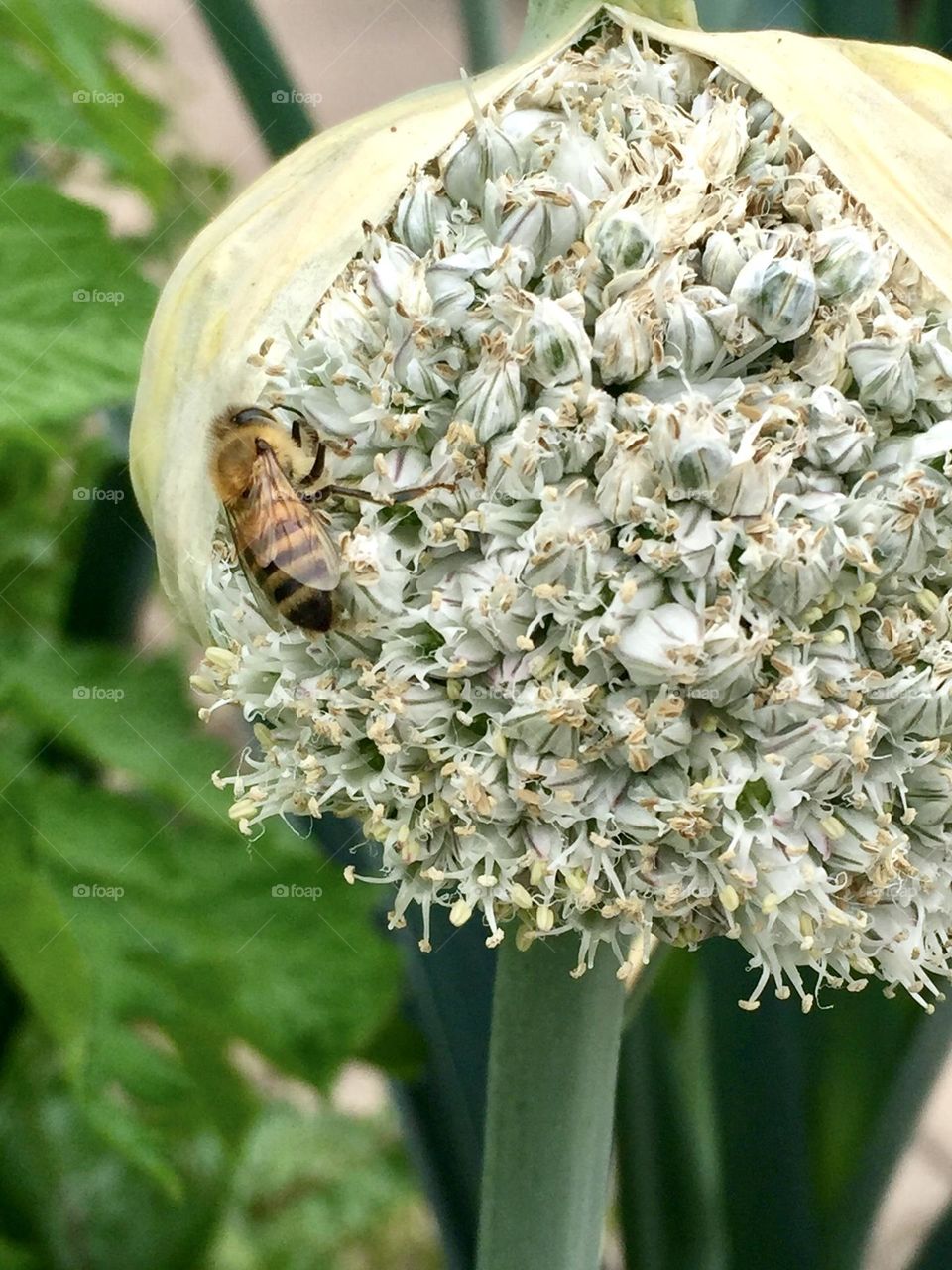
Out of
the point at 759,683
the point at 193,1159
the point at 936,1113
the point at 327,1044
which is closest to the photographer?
the point at 759,683

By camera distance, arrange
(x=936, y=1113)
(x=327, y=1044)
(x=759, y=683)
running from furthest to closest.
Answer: (x=936, y=1113) → (x=327, y=1044) → (x=759, y=683)

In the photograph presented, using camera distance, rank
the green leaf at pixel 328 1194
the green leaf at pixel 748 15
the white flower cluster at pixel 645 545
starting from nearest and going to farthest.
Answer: the white flower cluster at pixel 645 545, the green leaf at pixel 748 15, the green leaf at pixel 328 1194

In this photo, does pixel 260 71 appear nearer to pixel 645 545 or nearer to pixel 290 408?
pixel 290 408

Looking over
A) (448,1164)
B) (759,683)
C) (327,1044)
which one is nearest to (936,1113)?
(448,1164)

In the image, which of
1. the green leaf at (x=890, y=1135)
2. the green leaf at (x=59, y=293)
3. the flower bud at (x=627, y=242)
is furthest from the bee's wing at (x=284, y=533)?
the green leaf at (x=890, y=1135)

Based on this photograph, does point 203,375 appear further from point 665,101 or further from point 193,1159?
point 193,1159

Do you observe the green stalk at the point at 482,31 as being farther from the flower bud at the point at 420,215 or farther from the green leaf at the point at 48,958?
the green leaf at the point at 48,958

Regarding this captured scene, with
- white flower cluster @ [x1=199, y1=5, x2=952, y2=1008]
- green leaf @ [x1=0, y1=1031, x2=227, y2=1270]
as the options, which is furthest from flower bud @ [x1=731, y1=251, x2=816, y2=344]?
green leaf @ [x1=0, y1=1031, x2=227, y2=1270]

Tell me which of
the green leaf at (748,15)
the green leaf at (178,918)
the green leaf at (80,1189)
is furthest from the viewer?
the green leaf at (80,1189)
